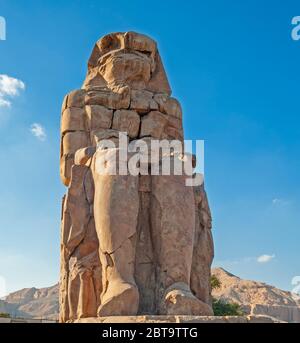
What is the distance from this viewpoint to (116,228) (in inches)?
204

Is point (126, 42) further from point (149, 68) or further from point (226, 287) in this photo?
point (226, 287)

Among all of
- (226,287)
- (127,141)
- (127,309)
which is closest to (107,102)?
(127,141)

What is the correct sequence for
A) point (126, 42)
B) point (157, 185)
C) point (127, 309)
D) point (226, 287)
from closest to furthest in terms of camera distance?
point (127, 309) < point (157, 185) < point (126, 42) < point (226, 287)

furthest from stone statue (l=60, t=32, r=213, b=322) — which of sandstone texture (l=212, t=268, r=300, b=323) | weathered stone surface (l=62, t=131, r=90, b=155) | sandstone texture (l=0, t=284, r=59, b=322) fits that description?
sandstone texture (l=0, t=284, r=59, b=322)

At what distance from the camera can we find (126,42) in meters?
7.19

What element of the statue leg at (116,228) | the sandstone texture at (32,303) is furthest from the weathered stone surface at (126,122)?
the sandstone texture at (32,303)

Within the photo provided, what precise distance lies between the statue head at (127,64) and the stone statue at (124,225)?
279 mm

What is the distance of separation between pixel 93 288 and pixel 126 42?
145 inches

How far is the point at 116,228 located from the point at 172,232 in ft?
2.13

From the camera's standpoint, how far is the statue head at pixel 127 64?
23.1 ft

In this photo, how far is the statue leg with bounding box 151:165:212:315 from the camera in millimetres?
5227

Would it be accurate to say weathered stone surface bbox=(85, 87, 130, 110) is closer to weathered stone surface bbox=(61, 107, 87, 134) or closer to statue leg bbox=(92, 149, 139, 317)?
weathered stone surface bbox=(61, 107, 87, 134)
